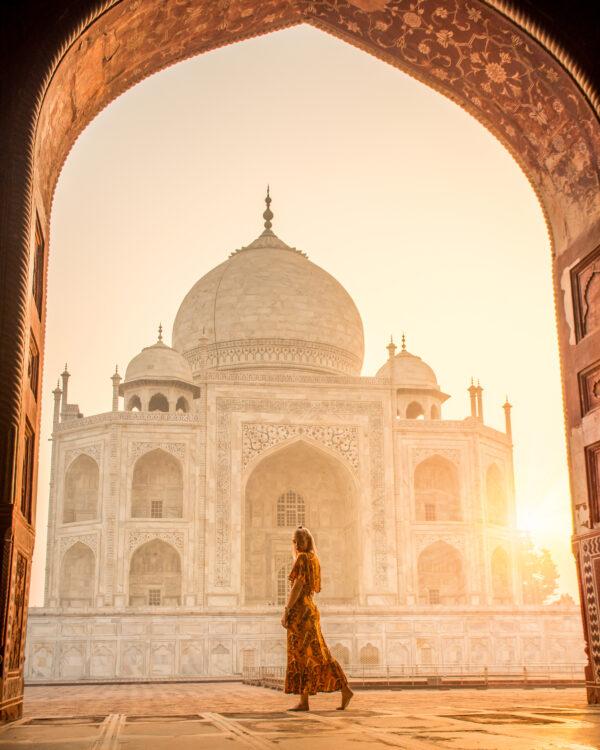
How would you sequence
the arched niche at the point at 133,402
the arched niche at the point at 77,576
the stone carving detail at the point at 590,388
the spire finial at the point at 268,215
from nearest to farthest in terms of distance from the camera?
the stone carving detail at the point at 590,388
the arched niche at the point at 77,576
the arched niche at the point at 133,402
the spire finial at the point at 268,215

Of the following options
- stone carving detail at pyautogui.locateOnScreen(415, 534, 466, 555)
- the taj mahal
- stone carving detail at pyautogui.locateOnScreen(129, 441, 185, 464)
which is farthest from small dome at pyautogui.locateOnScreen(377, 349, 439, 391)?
stone carving detail at pyautogui.locateOnScreen(129, 441, 185, 464)

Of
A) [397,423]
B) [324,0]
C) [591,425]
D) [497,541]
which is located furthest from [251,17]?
[497,541]

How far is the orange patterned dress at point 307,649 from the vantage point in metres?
5.75

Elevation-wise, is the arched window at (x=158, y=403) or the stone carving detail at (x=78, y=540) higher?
the arched window at (x=158, y=403)

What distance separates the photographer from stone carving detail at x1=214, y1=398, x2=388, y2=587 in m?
22.6

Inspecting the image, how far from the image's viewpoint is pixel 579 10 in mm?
5875

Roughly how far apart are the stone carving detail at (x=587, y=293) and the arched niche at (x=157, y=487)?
58.3 feet

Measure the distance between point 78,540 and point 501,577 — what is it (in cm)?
1054

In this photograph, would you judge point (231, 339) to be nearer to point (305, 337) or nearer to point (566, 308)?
point (305, 337)

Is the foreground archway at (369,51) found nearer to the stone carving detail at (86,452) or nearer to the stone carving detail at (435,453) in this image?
the stone carving detail at (86,452)

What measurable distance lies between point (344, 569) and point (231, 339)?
7450 mm

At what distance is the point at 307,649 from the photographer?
19.1 feet

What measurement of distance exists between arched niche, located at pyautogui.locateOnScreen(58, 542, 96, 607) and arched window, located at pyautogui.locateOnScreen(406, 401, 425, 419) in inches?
373

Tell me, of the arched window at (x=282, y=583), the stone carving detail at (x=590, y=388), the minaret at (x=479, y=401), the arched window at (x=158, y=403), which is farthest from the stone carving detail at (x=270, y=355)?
the stone carving detail at (x=590, y=388)
